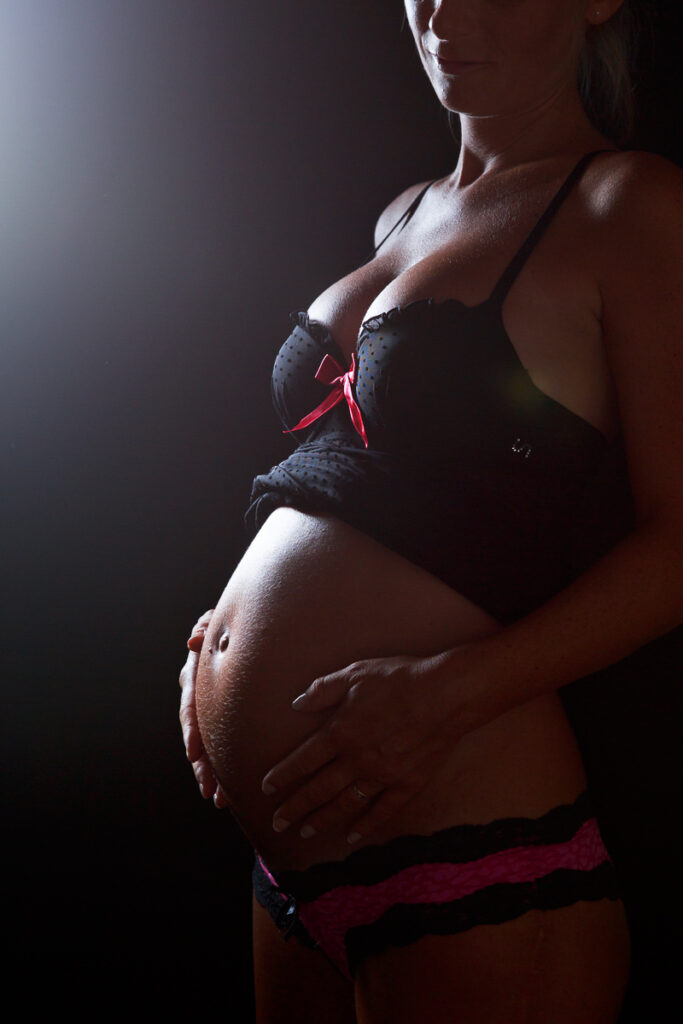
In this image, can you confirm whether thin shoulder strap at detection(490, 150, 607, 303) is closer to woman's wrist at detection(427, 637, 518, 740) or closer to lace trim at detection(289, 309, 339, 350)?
lace trim at detection(289, 309, 339, 350)

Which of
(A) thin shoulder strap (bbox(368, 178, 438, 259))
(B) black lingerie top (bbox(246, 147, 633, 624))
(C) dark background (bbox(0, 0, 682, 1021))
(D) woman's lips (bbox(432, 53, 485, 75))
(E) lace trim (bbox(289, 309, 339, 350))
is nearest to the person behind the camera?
(B) black lingerie top (bbox(246, 147, 633, 624))

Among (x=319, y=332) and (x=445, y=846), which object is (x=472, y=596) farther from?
(x=319, y=332)

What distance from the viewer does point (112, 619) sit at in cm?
162

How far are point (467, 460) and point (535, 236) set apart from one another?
284 millimetres

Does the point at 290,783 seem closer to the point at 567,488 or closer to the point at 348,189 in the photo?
the point at 567,488

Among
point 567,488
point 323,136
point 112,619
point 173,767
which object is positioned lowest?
point 173,767

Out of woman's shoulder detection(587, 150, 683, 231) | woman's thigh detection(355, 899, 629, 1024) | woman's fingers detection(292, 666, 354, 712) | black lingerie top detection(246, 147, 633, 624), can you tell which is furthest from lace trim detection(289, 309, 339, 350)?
woman's thigh detection(355, 899, 629, 1024)

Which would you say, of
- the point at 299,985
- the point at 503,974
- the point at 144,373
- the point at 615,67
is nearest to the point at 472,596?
the point at 503,974

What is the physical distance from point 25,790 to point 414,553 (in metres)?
1.10

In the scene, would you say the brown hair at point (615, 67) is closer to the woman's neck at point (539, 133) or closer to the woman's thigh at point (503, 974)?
the woman's neck at point (539, 133)

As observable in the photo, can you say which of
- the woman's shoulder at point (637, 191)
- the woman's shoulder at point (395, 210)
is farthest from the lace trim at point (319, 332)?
the woman's shoulder at point (637, 191)

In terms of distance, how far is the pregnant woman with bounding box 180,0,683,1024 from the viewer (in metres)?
0.86

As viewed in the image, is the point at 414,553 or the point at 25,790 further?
the point at 25,790

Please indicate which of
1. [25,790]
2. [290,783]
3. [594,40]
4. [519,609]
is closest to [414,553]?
[519,609]
